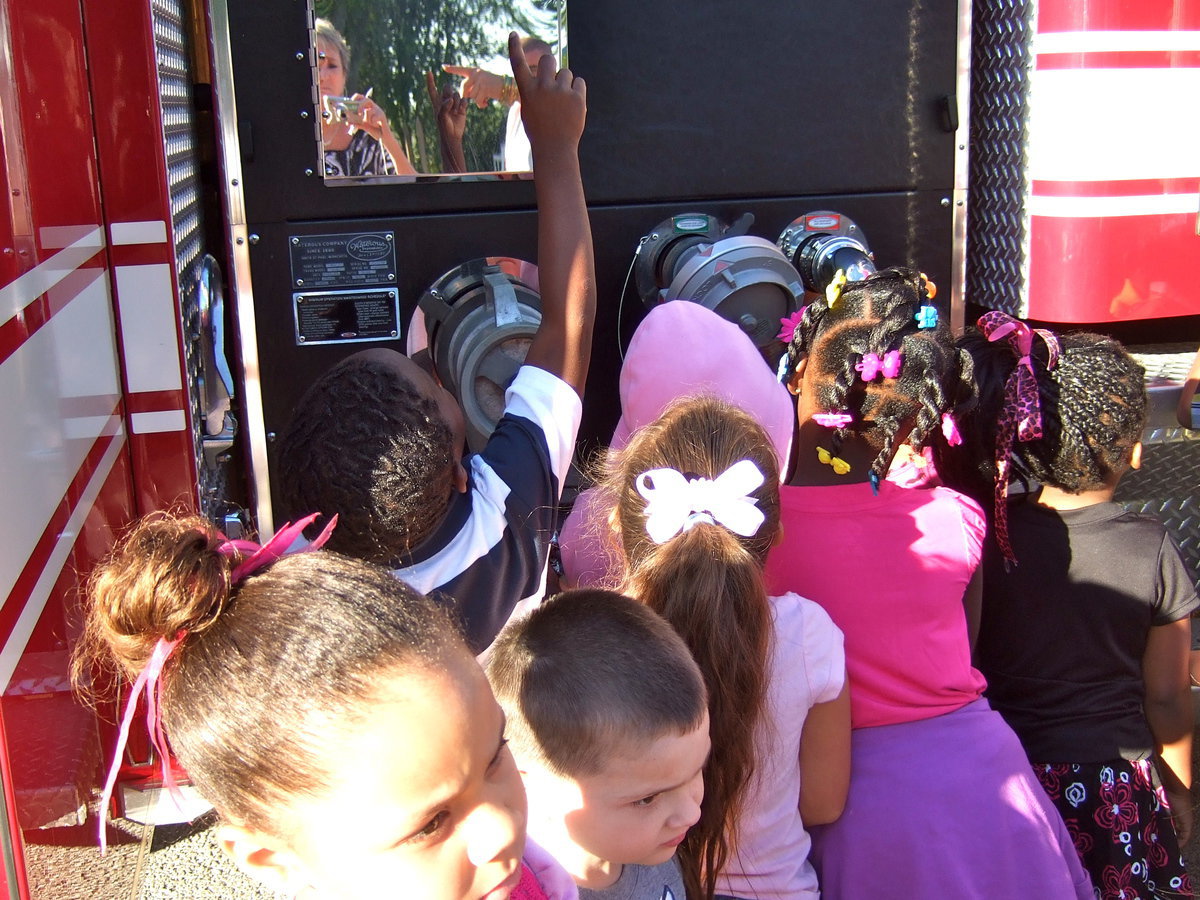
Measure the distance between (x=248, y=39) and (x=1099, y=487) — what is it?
1.92 metres

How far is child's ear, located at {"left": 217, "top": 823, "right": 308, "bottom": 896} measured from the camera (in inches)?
40.4

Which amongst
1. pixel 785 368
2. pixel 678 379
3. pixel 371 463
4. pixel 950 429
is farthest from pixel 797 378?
pixel 371 463

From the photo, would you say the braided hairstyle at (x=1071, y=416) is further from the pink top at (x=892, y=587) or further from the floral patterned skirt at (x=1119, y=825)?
the floral patterned skirt at (x=1119, y=825)

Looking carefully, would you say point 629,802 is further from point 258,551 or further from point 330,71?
point 330,71

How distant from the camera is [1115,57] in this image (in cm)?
251

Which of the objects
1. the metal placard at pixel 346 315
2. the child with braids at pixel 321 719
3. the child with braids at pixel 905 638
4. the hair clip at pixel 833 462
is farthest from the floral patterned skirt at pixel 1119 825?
the metal placard at pixel 346 315

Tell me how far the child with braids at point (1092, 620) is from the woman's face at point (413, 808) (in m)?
1.31

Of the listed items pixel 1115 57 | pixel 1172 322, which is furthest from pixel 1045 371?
pixel 1172 322

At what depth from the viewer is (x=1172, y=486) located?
2.85 meters

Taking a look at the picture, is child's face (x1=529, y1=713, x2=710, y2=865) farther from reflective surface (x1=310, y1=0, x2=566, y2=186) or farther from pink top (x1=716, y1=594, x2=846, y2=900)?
reflective surface (x1=310, y1=0, x2=566, y2=186)

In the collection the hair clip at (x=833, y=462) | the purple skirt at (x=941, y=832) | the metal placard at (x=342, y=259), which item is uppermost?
the metal placard at (x=342, y=259)

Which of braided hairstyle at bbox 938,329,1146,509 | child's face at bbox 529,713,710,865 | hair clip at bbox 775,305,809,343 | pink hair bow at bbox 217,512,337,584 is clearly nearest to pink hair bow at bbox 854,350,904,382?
braided hairstyle at bbox 938,329,1146,509

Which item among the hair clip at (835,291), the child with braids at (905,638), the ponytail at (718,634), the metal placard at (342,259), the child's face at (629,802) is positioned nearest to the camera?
the child's face at (629,802)

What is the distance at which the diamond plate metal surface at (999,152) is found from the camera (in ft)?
8.84
